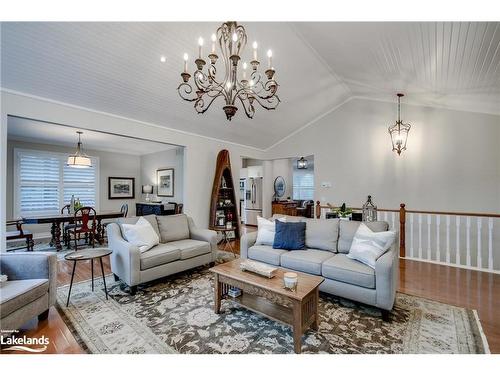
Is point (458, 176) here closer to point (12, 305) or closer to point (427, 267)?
point (427, 267)

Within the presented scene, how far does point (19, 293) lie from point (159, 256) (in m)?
1.28

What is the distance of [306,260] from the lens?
268cm

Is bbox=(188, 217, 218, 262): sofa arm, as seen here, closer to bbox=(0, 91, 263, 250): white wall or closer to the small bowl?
bbox=(0, 91, 263, 250): white wall

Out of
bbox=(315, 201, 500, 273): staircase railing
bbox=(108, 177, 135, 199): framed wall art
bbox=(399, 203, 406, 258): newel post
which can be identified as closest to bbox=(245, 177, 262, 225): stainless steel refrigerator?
bbox=(108, 177, 135, 199): framed wall art

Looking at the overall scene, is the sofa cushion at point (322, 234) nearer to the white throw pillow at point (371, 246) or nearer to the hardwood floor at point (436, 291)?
the white throw pillow at point (371, 246)

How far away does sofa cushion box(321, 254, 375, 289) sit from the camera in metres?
2.26

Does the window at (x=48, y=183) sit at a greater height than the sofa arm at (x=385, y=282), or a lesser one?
greater

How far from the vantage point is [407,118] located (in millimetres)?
4781

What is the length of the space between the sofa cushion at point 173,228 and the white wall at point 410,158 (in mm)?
3610

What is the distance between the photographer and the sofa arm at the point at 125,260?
2.64 metres

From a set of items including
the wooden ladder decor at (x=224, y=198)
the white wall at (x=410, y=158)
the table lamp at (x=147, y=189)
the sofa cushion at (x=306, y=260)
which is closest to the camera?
the sofa cushion at (x=306, y=260)

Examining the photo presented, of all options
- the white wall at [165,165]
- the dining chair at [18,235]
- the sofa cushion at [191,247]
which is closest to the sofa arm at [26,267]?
the sofa cushion at [191,247]
